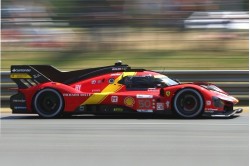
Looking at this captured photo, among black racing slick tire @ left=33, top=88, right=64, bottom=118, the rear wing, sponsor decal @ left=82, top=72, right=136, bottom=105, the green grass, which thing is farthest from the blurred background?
black racing slick tire @ left=33, top=88, right=64, bottom=118

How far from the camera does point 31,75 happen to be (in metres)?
11.4

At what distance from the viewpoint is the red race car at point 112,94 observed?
34.2 feet

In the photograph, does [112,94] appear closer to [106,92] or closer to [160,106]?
[106,92]

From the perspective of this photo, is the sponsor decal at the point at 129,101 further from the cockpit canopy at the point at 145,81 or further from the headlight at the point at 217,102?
the headlight at the point at 217,102

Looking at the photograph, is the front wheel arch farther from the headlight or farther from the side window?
the side window

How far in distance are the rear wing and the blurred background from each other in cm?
533

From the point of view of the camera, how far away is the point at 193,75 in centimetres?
1321

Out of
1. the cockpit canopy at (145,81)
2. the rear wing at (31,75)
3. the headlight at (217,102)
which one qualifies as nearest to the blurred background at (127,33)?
the rear wing at (31,75)

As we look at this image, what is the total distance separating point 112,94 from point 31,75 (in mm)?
1763
